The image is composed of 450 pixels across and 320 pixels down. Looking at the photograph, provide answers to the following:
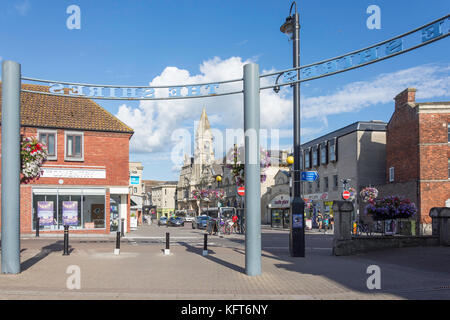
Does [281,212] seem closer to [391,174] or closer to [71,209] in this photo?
[391,174]

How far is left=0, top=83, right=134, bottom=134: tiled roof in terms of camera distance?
93.9 feet

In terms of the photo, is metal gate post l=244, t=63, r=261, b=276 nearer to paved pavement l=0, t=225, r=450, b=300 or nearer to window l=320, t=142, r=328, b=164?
paved pavement l=0, t=225, r=450, b=300

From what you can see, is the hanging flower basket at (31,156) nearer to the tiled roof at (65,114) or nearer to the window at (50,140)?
the window at (50,140)

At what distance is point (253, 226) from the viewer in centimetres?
1113

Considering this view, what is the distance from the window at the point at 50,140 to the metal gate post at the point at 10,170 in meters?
18.0

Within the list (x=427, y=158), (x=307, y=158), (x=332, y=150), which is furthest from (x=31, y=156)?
(x=307, y=158)

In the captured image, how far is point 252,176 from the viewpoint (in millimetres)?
11133

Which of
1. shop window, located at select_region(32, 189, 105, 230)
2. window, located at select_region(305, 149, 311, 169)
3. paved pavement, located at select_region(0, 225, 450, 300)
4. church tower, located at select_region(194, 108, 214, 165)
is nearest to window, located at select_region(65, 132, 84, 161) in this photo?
shop window, located at select_region(32, 189, 105, 230)

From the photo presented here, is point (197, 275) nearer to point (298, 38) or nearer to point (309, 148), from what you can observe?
point (298, 38)

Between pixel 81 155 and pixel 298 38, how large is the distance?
18.5 m

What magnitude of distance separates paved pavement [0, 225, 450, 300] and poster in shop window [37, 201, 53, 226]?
43.0 feet
